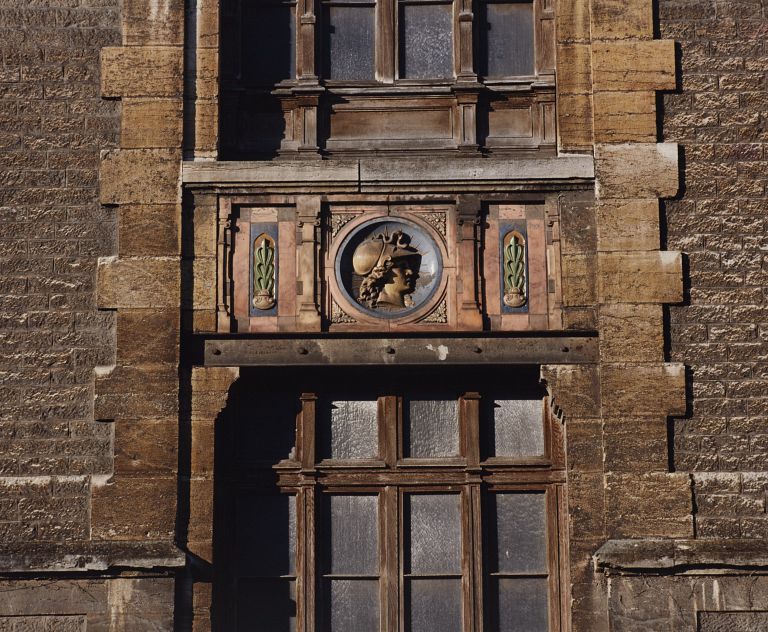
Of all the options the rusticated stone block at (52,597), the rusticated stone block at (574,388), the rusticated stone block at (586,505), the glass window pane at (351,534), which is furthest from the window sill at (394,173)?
the rusticated stone block at (52,597)

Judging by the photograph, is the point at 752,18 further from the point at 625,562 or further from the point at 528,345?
the point at 625,562

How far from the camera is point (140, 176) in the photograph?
11.8m

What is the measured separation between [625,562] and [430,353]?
7.01ft

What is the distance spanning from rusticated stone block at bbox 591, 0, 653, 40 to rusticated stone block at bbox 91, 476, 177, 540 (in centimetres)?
487

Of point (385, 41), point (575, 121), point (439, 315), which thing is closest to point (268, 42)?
point (385, 41)

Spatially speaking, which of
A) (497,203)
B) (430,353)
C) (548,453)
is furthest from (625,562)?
(497,203)

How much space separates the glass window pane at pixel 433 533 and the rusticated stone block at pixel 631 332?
66.8 inches

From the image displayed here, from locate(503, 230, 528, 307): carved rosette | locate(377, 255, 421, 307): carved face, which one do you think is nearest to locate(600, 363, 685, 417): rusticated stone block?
locate(503, 230, 528, 307): carved rosette

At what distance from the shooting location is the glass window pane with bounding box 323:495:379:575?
1168cm

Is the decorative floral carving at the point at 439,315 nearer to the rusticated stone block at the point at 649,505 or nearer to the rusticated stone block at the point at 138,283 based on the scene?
the rusticated stone block at the point at 649,505

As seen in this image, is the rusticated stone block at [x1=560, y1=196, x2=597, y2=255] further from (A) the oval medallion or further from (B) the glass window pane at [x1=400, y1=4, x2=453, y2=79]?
(B) the glass window pane at [x1=400, y1=4, x2=453, y2=79]

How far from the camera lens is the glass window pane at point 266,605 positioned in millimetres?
11562

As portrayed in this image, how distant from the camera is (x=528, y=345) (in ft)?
38.1

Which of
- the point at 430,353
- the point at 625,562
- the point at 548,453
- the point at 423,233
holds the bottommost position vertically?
the point at 625,562
